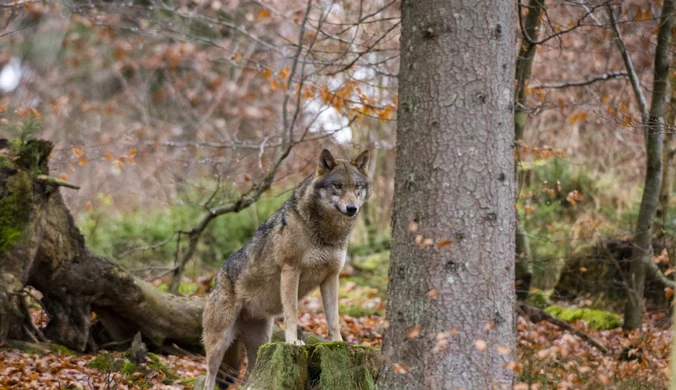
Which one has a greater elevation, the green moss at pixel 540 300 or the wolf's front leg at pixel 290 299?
the wolf's front leg at pixel 290 299

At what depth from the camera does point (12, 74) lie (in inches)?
757

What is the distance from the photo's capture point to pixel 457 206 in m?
4.25

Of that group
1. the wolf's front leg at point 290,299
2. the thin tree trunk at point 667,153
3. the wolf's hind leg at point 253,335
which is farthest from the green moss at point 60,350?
the thin tree trunk at point 667,153

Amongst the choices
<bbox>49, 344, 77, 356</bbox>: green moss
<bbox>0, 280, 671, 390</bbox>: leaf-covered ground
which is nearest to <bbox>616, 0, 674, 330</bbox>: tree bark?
<bbox>0, 280, 671, 390</bbox>: leaf-covered ground

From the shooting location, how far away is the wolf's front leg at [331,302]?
637 cm

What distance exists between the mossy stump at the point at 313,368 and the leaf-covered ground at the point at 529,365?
1.10 metres

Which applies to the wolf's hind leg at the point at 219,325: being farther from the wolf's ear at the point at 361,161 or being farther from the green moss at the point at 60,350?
the green moss at the point at 60,350

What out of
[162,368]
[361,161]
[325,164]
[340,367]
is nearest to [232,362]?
[162,368]

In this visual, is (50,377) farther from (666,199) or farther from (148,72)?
(148,72)

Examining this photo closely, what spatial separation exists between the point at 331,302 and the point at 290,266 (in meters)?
0.54

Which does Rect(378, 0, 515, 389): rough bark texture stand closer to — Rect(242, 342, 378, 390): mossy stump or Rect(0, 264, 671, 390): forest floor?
Rect(0, 264, 671, 390): forest floor

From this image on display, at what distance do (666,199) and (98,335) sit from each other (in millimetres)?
7803

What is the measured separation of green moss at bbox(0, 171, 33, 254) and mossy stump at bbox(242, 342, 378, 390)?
3.56 meters

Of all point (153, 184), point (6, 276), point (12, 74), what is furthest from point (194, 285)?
point (12, 74)
